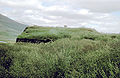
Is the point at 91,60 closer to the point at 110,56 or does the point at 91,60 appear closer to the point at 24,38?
the point at 110,56

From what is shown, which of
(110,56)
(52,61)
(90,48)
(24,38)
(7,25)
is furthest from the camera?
(7,25)

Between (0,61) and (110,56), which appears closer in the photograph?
(110,56)

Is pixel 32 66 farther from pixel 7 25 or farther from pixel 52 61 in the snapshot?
pixel 7 25

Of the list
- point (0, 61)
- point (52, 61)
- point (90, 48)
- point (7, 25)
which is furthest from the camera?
point (7, 25)

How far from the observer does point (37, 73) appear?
3.78 meters

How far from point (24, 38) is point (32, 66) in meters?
5.48

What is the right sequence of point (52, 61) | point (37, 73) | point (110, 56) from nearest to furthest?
point (110, 56) < point (37, 73) < point (52, 61)

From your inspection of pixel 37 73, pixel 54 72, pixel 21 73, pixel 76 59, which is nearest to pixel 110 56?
pixel 76 59

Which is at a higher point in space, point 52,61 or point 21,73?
point 52,61

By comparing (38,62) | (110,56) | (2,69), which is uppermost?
(110,56)

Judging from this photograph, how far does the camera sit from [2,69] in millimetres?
4852

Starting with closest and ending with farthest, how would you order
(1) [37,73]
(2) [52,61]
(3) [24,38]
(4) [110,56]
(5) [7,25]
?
(4) [110,56]
(1) [37,73]
(2) [52,61]
(3) [24,38]
(5) [7,25]

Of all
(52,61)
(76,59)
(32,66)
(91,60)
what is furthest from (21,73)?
(91,60)

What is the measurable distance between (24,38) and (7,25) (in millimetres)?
22555
